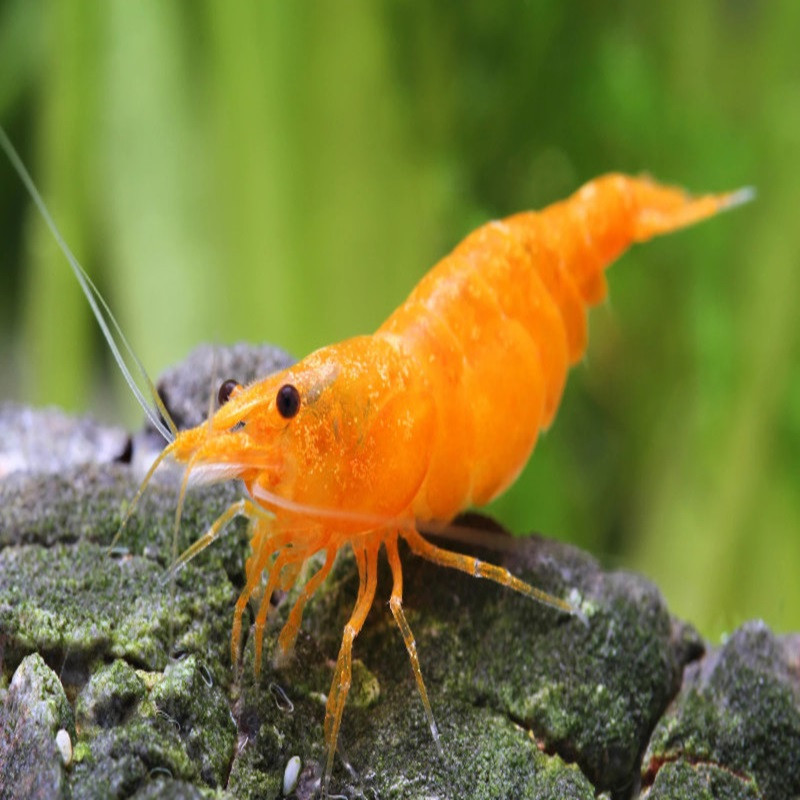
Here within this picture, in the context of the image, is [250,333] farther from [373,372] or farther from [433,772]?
[433,772]

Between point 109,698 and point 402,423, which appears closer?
point 109,698

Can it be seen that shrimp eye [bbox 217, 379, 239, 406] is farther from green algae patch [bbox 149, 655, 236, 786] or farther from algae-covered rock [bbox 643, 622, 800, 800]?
algae-covered rock [bbox 643, 622, 800, 800]

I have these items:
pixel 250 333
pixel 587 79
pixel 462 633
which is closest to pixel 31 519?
pixel 462 633

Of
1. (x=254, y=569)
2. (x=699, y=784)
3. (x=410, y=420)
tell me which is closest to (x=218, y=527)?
(x=254, y=569)

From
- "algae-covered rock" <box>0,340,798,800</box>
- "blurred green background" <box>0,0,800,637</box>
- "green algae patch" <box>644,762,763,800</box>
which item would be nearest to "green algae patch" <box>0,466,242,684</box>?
"algae-covered rock" <box>0,340,798,800</box>

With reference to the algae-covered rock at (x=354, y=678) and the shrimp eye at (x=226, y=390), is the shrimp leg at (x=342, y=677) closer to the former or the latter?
the algae-covered rock at (x=354, y=678)

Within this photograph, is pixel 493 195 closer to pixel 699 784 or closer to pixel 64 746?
pixel 699 784

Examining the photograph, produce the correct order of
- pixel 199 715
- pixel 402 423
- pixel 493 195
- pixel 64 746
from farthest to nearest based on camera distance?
1. pixel 493 195
2. pixel 402 423
3. pixel 199 715
4. pixel 64 746
